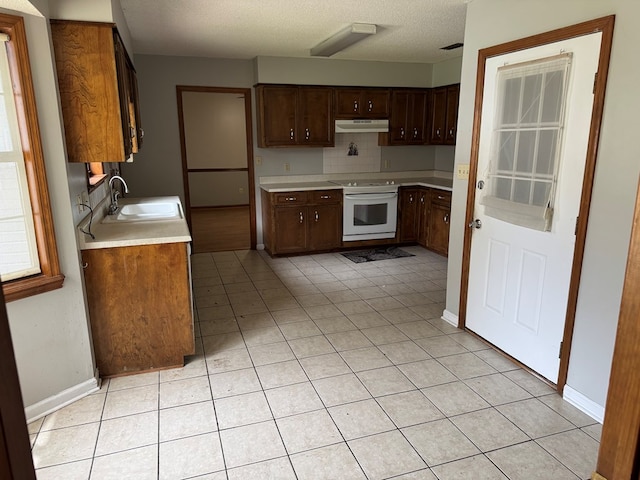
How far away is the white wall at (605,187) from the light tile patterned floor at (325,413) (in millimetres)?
363

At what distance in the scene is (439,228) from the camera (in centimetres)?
548

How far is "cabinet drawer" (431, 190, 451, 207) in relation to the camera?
5266 millimetres

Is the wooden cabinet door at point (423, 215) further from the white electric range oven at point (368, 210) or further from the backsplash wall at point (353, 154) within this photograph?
the backsplash wall at point (353, 154)

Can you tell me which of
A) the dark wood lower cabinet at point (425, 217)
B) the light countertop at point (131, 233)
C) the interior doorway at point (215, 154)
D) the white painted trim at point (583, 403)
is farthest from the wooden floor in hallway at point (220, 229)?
the white painted trim at point (583, 403)

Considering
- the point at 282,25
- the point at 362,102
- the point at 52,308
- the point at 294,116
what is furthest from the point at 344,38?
the point at 52,308

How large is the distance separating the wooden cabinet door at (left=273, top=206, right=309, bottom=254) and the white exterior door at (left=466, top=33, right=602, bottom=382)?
260 cm

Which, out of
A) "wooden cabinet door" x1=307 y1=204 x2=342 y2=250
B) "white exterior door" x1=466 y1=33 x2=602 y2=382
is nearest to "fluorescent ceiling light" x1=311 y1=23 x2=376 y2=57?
"white exterior door" x1=466 y1=33 x2=602 y2=382

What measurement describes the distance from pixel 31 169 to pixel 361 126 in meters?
4.13

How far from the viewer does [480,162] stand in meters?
3.08

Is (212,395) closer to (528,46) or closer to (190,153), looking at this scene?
(528,46)

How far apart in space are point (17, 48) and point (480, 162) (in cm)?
275

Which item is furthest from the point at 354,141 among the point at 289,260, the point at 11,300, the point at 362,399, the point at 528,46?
the point at 11,300

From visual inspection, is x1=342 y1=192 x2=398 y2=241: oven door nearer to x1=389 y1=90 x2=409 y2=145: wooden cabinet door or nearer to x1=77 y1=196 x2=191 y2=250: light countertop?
x1=389 y1=90 x2=409 y2=145: wooden cabinet door

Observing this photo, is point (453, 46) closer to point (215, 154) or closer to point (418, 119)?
point (418, 119)
